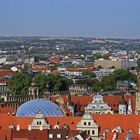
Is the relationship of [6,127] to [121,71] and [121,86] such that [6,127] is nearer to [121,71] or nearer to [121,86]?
[121,86]

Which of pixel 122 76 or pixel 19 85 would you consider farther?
pixel 122 76

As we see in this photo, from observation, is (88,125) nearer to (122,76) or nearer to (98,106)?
(98,106)

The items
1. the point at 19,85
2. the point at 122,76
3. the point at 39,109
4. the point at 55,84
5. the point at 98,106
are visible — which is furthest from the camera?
the point at 122,76

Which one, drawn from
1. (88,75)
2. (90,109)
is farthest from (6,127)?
(88,75)

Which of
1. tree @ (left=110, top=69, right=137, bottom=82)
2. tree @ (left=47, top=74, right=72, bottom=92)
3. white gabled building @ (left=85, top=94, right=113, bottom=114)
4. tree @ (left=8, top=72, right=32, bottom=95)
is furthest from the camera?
tree @ (left=110, top=69, right=137, bottom=82)

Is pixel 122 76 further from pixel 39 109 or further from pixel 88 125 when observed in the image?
pixel 88 125

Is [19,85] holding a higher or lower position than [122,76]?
higher

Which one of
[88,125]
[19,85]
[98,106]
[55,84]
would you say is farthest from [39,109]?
[55,84]

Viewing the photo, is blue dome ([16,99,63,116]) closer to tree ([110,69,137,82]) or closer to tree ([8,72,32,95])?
tree ([8,72,32,95])

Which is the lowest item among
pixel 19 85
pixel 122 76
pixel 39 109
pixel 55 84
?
pixel 122 76

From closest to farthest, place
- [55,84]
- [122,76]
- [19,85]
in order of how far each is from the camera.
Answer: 1. [19,85]
2. [55,84]
3. [122,76]

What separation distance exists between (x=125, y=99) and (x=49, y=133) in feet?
92.5

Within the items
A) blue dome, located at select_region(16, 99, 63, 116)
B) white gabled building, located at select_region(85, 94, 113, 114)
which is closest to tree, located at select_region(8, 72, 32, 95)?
white gabled building, located at select_region(85, 94, 113, 114)

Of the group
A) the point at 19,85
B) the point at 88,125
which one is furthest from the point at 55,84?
the point at 88,125
